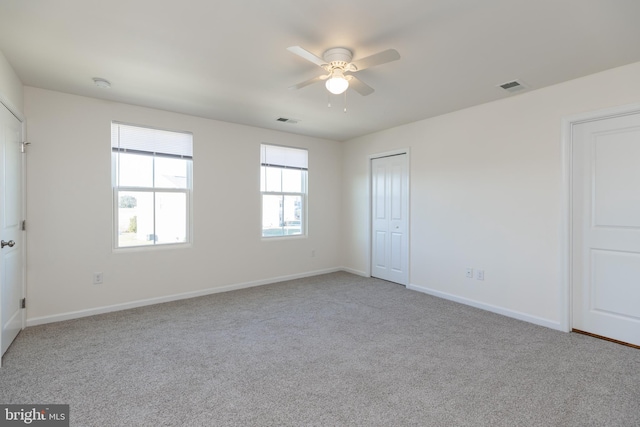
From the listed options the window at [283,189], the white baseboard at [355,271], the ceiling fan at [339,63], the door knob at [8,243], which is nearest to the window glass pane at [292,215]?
the window at [283,189]

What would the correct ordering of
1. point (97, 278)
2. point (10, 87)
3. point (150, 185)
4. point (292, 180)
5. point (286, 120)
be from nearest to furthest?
point (10, 87) < point (97, 278) < point (150, 185) < point (286, 120) < point (292, 180)

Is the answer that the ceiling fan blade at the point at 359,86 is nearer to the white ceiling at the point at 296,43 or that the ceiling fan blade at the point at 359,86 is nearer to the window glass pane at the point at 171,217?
the white ceiling at the point at 296,43

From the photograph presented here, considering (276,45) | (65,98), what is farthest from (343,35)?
(65,98)

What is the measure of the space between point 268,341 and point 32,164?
3.03 meters

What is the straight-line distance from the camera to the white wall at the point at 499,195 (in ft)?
10.5

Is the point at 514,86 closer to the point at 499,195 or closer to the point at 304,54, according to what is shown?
the point at 499,195

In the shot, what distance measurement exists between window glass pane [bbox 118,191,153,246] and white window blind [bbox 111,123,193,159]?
55cm

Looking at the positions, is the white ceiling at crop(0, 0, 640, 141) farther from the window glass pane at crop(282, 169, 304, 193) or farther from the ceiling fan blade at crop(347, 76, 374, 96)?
the window glass pane at crop(282, 169, 304, 193)

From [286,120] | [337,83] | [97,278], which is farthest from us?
[286,120]

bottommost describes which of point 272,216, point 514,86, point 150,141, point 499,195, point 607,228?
point 607,228

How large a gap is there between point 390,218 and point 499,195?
172 centimetres

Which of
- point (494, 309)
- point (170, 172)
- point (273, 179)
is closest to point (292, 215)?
point (273, 179)

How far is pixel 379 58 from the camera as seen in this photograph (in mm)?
2213

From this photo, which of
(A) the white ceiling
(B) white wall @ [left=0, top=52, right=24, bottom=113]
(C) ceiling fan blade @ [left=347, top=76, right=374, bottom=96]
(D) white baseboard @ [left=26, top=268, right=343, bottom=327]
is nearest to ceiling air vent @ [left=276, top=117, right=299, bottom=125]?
(A) the white ceiling
